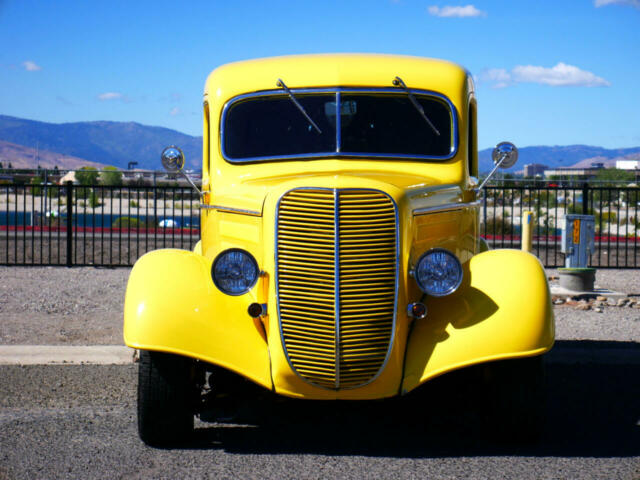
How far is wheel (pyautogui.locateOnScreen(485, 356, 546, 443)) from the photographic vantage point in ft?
14.0

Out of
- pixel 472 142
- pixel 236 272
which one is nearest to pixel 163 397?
pixel 236 272

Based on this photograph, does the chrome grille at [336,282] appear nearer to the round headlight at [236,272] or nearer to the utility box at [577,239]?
the round headlight at [236,272]

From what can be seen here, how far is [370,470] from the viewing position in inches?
159

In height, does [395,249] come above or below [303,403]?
above

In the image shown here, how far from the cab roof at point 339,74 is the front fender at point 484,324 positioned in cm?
154

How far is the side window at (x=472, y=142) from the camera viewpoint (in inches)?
225

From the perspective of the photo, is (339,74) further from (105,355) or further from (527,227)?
(527,227)

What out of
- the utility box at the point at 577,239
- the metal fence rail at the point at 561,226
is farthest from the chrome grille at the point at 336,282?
the metal fence rail at the point at 561,226

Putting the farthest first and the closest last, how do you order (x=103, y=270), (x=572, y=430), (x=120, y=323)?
(x=103, y=270) → (x=120, y=323) → (x=572, y=430)

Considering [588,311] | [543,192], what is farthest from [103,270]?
[543,192]

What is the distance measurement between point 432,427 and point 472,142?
209 centimetres

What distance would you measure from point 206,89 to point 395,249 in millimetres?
2347

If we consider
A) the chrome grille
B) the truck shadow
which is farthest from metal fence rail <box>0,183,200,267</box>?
the chrome grille

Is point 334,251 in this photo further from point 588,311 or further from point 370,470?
point 588,311
